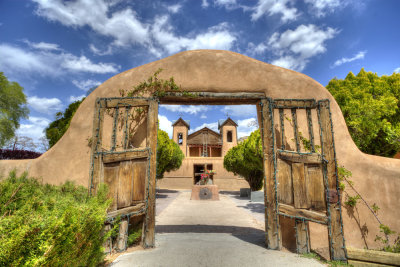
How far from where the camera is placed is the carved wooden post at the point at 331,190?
4046mm

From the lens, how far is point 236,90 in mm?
5297

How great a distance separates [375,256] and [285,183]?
181 cm

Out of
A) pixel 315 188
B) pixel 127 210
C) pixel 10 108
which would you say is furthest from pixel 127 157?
pixel 10 108

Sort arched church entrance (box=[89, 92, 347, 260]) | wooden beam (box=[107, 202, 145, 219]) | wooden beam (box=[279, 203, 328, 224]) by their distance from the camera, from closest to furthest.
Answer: wooden beam (box=[107, 202, 145, 219]), wooden beam (box=[279, 203, 328, 224]), arched church entrance (box=[89, 92, 347, 260])

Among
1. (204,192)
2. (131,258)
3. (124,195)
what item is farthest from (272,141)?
(204,192)

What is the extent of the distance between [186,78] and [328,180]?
3.88 m

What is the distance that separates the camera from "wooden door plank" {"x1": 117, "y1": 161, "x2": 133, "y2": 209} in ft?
14.0

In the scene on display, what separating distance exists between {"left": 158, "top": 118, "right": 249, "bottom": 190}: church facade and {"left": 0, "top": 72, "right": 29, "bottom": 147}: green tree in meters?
16.3

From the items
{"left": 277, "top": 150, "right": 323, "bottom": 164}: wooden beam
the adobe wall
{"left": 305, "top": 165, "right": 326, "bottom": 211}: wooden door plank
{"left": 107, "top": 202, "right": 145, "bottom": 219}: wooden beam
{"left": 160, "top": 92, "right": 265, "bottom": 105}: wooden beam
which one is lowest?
the adobe wall

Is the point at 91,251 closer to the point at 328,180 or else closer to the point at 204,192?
the point at 328,180

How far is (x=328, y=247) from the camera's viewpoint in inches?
171

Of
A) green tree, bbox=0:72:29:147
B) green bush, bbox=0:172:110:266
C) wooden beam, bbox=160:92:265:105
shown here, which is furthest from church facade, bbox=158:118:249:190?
green bush, bbox=0:172:110:266

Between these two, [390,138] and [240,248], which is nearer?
[240,248]

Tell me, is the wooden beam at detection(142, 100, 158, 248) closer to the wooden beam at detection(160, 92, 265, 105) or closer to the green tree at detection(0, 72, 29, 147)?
the wooden beam at detection(160, 92, 265, 105)
